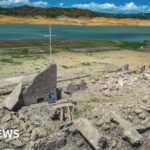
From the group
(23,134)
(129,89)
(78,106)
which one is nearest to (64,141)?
(23,134)

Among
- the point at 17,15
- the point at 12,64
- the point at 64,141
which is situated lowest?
the point at 17,15

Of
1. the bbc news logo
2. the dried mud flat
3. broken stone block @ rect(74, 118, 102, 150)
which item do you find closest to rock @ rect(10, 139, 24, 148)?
the dried mud flat

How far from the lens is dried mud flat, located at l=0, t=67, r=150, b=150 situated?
38.9 feet

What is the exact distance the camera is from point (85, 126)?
12156mm

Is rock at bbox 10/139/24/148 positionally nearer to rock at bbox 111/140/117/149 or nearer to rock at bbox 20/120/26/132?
rock at bbox 20/120/26/132

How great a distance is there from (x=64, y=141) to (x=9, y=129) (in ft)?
5.42

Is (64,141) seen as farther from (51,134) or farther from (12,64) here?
(12,64)

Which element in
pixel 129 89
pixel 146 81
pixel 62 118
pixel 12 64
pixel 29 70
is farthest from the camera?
pixel 12 64

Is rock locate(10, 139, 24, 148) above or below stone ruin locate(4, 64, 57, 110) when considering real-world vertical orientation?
below

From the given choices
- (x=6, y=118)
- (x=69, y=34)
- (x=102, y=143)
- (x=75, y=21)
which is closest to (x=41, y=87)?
(x=6, y=118)

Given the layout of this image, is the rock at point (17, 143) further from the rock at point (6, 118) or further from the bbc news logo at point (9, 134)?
the rock at point (6, 118)

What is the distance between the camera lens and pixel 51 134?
12.2 meters

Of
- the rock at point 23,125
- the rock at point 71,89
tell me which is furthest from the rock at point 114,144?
the rock at point 71,89

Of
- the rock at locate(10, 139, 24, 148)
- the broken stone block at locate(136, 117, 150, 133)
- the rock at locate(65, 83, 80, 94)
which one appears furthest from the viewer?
the rock at locate(65, 83, 80, 94)
